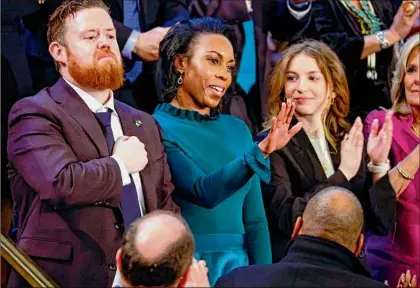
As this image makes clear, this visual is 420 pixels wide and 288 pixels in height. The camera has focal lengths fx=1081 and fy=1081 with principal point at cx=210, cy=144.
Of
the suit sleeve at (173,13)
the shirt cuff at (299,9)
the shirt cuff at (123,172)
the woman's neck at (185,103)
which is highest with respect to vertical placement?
the suit sleeve at (173,13)

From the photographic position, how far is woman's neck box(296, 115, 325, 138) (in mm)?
4141

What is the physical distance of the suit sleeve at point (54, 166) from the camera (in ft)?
10.7

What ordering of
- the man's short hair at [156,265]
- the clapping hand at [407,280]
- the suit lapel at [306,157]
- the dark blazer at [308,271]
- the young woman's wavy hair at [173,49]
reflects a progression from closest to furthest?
the man's short hair at [156,265] < the dark blazer at [308,271] < the young woman's wavy hair at [173,49] < the suit lapel at [306,157] < the clapping hand at [407,280]

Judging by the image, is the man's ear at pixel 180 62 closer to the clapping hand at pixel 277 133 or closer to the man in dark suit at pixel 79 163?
the man in dark suit at pixel 79 163

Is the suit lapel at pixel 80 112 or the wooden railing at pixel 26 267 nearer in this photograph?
the wooden railing at pixel 26 267

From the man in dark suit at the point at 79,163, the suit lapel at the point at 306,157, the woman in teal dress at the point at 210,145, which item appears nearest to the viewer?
the man in dark suit at the point at 79,163

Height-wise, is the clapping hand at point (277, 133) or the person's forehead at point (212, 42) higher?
the person's forehead at point (212, 42)

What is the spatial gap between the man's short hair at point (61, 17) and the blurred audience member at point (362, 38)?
1258mm

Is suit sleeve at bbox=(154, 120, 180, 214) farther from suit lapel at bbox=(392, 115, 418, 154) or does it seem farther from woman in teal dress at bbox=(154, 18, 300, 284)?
suit lapel at bbox=(392, 115, 418, 154)

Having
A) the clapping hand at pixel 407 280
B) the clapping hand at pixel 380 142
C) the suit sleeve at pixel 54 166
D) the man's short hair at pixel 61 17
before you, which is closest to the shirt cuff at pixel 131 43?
the man's short hair at pixel 61 17

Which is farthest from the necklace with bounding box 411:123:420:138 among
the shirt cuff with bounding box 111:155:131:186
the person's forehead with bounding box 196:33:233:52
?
the shirt cuff with bounding box 111:155:131:186

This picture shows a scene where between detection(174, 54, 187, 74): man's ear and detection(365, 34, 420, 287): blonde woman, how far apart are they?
3.01 feet

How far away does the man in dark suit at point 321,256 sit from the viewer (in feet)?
10.0

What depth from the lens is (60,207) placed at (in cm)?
329
